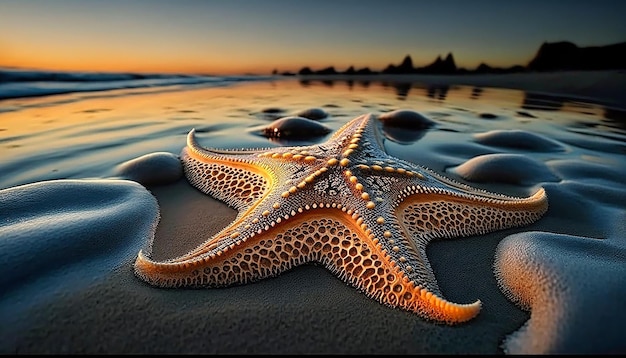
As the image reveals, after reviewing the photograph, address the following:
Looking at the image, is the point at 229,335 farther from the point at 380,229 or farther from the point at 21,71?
the point at 21,71

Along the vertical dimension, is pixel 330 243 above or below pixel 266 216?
below

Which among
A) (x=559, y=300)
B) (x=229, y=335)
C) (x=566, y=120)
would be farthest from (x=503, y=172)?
(x=566, y=120)

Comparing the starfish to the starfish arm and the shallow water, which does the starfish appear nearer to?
the starfish arm

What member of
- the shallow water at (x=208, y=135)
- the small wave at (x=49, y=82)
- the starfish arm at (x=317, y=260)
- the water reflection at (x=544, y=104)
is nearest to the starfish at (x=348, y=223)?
the starfish arm at (x=317, y=260)

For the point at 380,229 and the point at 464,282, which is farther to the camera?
the point at 464,282

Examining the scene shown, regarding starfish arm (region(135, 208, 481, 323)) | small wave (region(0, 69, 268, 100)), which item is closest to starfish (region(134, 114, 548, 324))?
starfish arm (region(135, 208, 481, 323))

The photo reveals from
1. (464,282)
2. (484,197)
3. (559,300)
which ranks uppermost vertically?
(484,197)

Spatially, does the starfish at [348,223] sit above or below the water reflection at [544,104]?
above

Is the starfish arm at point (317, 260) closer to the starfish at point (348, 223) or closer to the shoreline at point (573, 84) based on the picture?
the starfish at point (348, 223)
